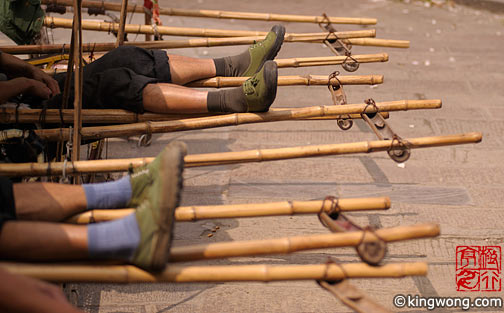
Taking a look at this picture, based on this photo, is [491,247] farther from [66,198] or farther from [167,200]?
[66,198]

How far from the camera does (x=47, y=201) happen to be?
1882 millimetres

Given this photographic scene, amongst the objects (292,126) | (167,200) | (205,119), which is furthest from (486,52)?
(167,200)

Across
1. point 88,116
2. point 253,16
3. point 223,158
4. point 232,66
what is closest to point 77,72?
point 88,116

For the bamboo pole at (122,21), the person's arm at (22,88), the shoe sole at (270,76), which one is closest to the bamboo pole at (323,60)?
the shoe sole at (270,76)

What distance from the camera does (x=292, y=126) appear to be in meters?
4.18

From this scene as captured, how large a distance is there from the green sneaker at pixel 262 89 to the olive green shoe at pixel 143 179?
0.73 meters

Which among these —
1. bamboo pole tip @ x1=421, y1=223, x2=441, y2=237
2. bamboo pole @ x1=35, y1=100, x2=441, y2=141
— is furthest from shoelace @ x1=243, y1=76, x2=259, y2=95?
bamboo pole tip @ x1=421, y1=223, x2=441, y2=237

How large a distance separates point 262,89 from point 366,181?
53.6 inches

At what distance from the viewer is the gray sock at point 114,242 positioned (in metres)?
1.66

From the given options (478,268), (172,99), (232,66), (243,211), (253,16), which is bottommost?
(478,268)

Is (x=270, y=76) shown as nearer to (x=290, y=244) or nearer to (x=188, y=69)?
(x=188, y=69)

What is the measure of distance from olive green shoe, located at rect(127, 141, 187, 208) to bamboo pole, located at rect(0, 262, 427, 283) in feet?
0.99

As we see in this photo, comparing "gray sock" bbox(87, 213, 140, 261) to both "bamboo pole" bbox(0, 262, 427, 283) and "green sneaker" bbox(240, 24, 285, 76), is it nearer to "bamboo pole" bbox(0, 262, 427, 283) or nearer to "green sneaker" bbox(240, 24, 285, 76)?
"bamboo pole" bbox(0, 262, 427, 283)

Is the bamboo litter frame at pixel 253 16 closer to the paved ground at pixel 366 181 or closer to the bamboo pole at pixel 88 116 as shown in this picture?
the paved ground at pixel 366 181
